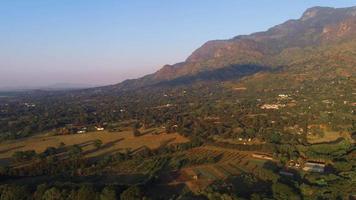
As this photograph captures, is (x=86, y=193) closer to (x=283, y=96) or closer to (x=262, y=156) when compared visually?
(x=262, y=156)

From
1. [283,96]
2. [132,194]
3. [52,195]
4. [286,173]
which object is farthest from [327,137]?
[283,96]

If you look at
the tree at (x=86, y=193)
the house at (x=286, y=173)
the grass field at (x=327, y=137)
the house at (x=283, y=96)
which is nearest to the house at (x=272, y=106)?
the house at (x=283, y=96)

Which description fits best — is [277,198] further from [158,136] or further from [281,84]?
[281,84]

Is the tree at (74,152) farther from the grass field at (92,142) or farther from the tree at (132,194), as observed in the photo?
the tree at (132,194)

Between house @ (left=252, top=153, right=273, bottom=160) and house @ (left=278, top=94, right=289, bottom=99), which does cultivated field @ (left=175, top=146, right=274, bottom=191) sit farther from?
house @ (left=278, top=94, right=289, bottom=99)

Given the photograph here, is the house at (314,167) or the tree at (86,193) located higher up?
the tree at (86,193)

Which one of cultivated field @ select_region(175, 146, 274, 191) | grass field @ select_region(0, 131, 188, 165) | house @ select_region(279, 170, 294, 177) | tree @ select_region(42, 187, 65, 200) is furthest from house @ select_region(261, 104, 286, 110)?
tree @ select_region(42, 187, 65, 200)
